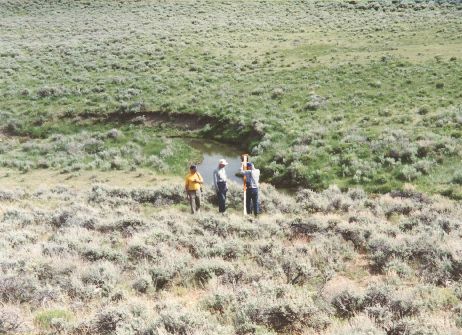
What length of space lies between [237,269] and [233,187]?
31.5 feet

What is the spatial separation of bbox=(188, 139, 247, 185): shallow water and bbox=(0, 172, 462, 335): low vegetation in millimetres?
5752

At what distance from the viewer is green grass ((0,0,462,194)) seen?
2344 cm

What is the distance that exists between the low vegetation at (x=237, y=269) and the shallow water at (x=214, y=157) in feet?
18.9

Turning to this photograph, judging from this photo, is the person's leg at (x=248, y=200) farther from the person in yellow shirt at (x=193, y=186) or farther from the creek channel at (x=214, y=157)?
the creek channel at (x=214, y=157)

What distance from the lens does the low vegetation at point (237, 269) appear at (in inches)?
322

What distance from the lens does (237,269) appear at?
35.4 feet

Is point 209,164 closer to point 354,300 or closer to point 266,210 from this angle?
point 266,210

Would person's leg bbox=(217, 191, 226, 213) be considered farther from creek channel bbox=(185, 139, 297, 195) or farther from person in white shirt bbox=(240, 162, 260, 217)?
creek channel bbox=(185, 139, 297, 195)

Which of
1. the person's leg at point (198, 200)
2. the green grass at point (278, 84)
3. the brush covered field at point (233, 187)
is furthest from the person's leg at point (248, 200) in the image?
the green grass at point (278, 84)

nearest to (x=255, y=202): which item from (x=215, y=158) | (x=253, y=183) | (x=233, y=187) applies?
(x=253, y=183)

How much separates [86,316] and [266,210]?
1046cm

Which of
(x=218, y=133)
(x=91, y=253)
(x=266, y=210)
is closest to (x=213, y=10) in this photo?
(x=218, y=133)

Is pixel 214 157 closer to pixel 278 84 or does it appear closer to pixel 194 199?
pixel 194 199

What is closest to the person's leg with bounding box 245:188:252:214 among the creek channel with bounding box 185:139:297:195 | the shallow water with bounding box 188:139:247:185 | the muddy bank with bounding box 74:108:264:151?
the creek channel with bounding box 185:139:297:195
